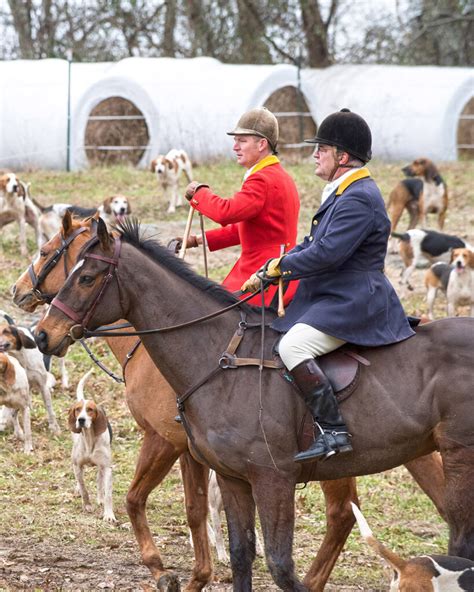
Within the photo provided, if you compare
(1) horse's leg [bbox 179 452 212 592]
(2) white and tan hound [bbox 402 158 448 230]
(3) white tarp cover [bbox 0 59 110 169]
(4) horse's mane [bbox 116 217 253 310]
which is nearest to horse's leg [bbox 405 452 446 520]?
(1) horse's leg [bbox 179 452 212 592]

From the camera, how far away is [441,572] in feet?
16.0

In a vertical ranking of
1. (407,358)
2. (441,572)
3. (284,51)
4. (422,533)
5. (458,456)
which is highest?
(284,51)

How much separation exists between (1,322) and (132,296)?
19.7 ft

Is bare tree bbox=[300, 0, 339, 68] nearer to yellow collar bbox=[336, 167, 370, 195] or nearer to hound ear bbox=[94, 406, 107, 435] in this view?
hound ear bbox=[94, 406, 107, 435]

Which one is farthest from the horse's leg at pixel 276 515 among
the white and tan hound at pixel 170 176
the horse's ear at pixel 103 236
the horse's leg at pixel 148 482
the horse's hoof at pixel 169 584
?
the white and tan hound at pixel 170 176

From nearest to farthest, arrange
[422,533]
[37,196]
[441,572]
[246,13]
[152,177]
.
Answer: [441,572]
[422,533]
[37,196]
[152,177]
[246,13]

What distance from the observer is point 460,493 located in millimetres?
5043

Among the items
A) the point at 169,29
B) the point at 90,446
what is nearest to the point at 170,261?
the point at 90,446

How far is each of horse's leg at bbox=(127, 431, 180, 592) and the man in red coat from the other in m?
1.02

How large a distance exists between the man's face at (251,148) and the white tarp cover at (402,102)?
19637 mm

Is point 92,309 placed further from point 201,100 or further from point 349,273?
point 201,100

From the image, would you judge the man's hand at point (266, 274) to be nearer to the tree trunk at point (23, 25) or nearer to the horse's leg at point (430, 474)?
the horse's leg at point (430, 474)

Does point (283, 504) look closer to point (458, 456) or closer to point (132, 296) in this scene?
point (458, 456)

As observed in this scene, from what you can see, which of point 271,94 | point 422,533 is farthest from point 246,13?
point 422,533
